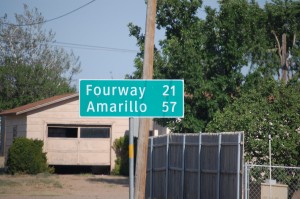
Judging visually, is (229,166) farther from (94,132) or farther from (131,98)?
(94,132)

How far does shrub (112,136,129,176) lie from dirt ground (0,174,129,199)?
64 cm

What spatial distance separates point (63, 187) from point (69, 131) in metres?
7.84

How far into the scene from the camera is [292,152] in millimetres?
20609

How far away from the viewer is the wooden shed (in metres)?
35.8

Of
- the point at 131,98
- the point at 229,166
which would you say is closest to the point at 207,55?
the point at 229,166

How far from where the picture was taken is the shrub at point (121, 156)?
35875 millimetres

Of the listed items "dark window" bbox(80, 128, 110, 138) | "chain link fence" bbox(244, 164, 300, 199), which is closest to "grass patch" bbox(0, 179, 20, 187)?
"dark window" bbox(80, 128, 110, 138)

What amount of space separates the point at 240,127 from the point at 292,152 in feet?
6.51

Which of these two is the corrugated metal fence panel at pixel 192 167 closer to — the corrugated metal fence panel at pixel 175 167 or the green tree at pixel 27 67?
the corrugated metal fence panel at pixel 175 167

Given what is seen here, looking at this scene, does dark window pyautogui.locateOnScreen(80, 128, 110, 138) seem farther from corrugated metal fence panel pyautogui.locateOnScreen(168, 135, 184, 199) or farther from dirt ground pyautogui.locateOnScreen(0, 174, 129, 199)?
corrugated metal fence panel pyautogui.locateOnScreen(168, 135, 184, 199)

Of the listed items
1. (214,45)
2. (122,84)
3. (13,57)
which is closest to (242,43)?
(214,45)

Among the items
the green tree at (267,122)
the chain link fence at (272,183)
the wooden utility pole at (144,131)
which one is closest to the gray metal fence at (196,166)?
the chain link fence at (272,183)

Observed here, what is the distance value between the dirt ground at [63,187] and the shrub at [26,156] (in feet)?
1.97

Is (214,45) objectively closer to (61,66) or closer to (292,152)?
(292,152)
